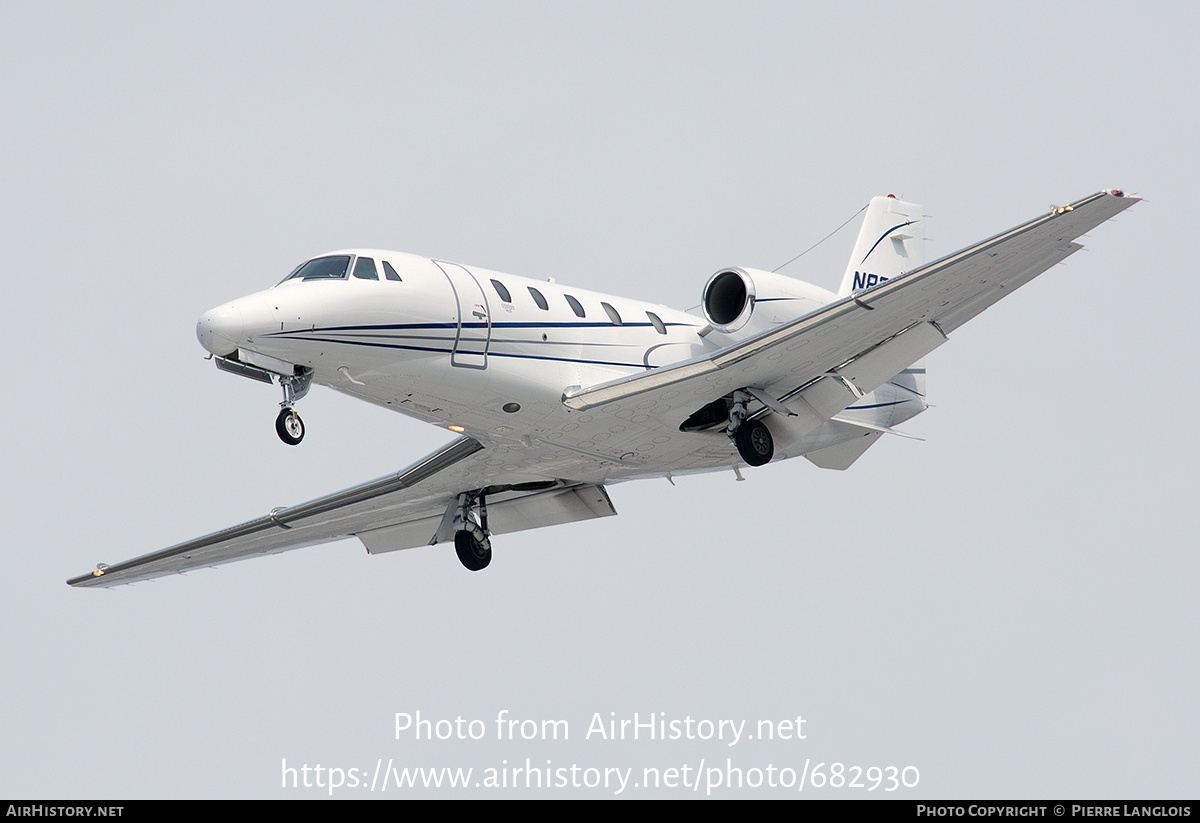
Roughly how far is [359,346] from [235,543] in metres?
7.03

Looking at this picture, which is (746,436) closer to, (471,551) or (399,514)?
(471,551)

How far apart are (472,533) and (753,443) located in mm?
4611

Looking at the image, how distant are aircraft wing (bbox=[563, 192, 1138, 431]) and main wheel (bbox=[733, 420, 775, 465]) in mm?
306

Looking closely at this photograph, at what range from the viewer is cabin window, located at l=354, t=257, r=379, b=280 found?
16281 millimetres

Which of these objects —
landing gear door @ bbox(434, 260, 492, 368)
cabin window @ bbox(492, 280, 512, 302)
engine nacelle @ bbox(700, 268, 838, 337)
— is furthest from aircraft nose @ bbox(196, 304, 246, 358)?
engine nacelle @ bbox(700, 268, 838, 337)

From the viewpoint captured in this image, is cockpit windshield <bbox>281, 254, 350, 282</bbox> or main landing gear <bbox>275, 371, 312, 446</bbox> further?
cockpit windshield <bbox>281, 254, 350, 282</bbox>

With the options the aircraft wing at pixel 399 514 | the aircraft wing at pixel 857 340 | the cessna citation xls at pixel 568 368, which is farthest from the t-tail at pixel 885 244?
the aircraft wing at pixel 399 514

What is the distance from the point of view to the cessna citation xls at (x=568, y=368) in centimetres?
1603

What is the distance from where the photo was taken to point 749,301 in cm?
1925

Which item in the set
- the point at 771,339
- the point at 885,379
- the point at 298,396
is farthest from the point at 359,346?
the point at 885,379

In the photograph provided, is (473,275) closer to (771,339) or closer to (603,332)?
(603,332)

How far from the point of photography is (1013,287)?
57.1ft

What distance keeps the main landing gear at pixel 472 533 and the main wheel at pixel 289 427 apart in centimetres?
560

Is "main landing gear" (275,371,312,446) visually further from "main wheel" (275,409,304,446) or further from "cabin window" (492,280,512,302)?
"cabin window" (492,280,512,302)
